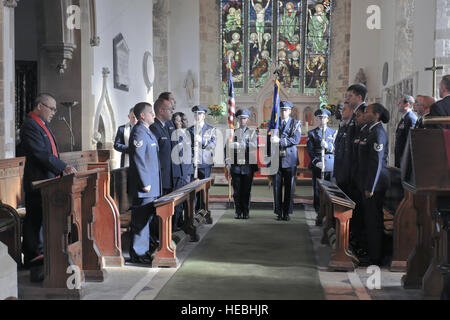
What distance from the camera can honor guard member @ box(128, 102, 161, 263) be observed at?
4406 millimetres

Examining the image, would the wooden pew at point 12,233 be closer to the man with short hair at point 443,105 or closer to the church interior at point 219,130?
the church interior at point 219,130

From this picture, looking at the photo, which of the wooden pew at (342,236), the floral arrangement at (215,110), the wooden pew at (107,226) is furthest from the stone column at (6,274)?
the floral arrangement at (215,110)

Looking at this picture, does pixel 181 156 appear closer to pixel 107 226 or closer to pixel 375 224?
pixel 107 226

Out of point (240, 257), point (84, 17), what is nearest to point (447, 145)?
point (240, 257)


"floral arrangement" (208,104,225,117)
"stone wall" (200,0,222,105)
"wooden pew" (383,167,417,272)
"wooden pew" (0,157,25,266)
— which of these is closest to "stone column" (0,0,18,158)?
"wooden pew" (0,157,25,266)

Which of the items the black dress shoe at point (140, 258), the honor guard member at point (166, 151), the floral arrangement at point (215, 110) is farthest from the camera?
the floral arrangement at point (215, 110)

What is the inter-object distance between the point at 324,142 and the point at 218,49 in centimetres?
858

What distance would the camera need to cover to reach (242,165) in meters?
6.95

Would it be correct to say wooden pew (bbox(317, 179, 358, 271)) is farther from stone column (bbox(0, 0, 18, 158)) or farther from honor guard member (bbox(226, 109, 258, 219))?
Result: stone column (bbox(0, 0, 18, 158))

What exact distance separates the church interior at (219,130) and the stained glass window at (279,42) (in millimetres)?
41

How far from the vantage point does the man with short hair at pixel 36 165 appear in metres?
3.95

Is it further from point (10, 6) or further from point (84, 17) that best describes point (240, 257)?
point (84, 17)

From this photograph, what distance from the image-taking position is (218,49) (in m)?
14.7

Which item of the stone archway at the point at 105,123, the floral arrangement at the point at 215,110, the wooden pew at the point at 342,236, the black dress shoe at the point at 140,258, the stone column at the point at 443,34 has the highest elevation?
the stone column at the point at 443,34
